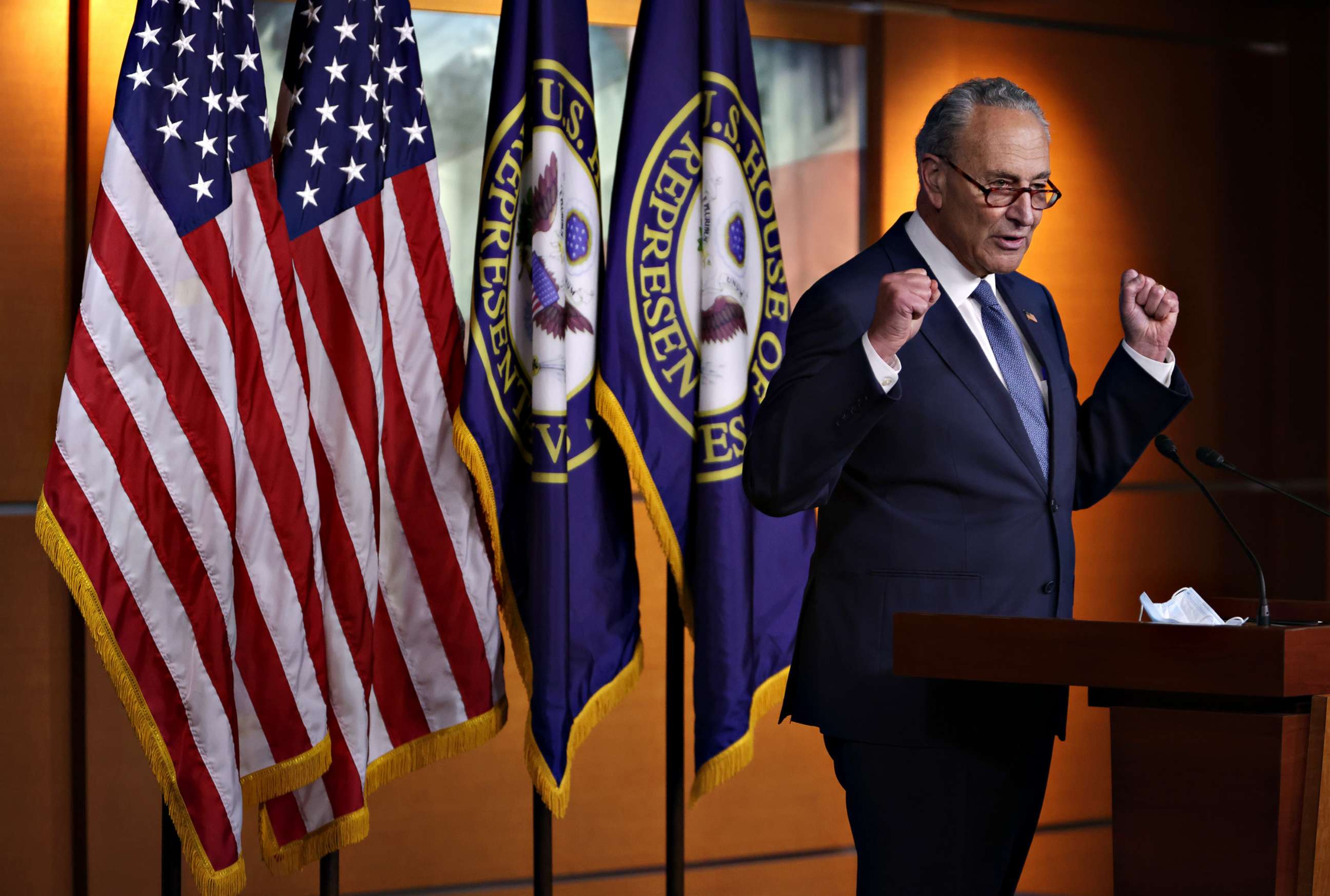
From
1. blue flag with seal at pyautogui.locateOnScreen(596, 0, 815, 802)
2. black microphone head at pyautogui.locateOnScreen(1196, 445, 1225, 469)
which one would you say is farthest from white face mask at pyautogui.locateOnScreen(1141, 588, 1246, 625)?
blue flag with seal at pyautogui.locateOnScreen(596, 0, 815, 802)

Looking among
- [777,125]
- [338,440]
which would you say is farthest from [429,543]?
[777,125]

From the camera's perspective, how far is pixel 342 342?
8.75ft

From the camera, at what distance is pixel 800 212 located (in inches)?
149

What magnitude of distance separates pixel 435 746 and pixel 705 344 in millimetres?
1003

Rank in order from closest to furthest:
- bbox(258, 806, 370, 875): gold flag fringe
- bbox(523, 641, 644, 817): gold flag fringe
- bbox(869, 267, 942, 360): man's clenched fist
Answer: bbox(869, 267, 942, 360): man's clenched fist, bbox(258, 806, 370, 875): gold flag fringe, bbox(523, 641, 644, 817): gold flag fringe

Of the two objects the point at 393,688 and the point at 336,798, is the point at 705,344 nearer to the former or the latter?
the point at 393,688

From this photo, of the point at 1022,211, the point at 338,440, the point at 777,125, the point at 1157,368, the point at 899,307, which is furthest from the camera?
the point at 777,125

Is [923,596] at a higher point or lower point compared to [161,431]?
lower

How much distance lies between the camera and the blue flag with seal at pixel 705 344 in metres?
2.79

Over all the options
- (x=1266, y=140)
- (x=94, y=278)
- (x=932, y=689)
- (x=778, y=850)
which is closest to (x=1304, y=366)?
(x=1266, y=140)

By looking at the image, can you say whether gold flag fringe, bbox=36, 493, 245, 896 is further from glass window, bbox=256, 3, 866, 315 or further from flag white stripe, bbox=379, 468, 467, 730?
glass window, bbox=256, 3, 866, 315

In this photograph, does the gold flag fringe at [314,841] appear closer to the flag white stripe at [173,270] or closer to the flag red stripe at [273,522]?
the flag red stripe at [273,522]

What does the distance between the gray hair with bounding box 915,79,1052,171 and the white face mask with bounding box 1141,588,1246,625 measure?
723 mm

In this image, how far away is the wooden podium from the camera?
143cm
